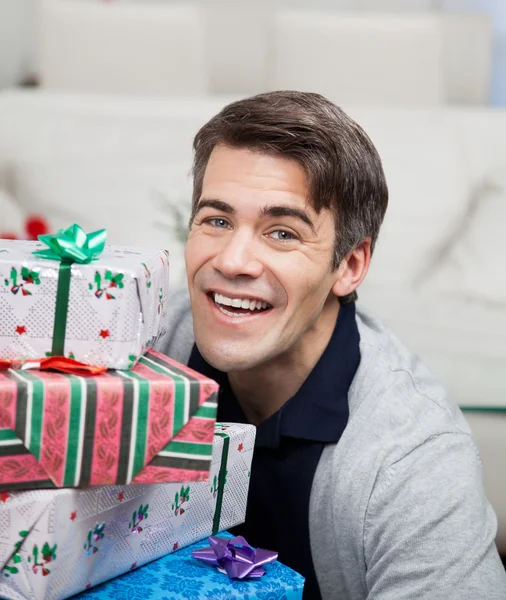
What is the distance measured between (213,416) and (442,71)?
217 cm

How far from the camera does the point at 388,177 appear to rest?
247 cm

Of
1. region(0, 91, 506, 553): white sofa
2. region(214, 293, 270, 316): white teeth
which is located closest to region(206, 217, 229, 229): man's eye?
region(214, 293, 270, 316): white teeth

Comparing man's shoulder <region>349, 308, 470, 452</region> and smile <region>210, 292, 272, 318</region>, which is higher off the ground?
smile <region>210, 292, 272, 318</region>

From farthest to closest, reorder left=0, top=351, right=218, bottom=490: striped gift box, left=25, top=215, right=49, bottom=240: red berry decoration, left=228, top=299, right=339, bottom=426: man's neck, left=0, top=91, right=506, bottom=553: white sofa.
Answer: left=0, top=91, right=506, bottom=553: white sofa < left=25, top=215, right=49, bottom=240: red berry decoration < left=228, top=299, right=339, bottom=426: man's neck < left=0, top=351, right=218, bottom=490: striped gift box

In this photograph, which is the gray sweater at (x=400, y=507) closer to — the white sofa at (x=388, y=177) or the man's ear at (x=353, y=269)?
the man's ear at (x=353, y=269)

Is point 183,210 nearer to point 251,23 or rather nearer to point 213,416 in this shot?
point 251,23

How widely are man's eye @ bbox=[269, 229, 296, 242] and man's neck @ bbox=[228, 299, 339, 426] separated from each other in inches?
7.1

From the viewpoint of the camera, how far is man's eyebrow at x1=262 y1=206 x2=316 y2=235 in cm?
122

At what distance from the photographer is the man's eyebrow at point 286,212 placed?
1.22 metres

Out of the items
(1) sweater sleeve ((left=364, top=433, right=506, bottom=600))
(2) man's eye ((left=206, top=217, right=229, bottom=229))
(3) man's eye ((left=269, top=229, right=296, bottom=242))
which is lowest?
(1) sweater sleeve ((left=364, top=433, right=506, bottom=600))

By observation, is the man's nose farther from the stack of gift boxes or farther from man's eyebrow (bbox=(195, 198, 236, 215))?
the stack of gift boxes

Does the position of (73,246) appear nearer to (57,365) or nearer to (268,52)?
(57,365)

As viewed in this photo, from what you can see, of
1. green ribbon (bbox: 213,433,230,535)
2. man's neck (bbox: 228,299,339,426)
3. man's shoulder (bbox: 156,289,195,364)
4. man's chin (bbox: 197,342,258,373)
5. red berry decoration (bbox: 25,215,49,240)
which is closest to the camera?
green ribbon (bbox: 213,433,230,535)

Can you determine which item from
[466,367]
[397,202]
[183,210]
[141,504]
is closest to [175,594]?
[141,504]
